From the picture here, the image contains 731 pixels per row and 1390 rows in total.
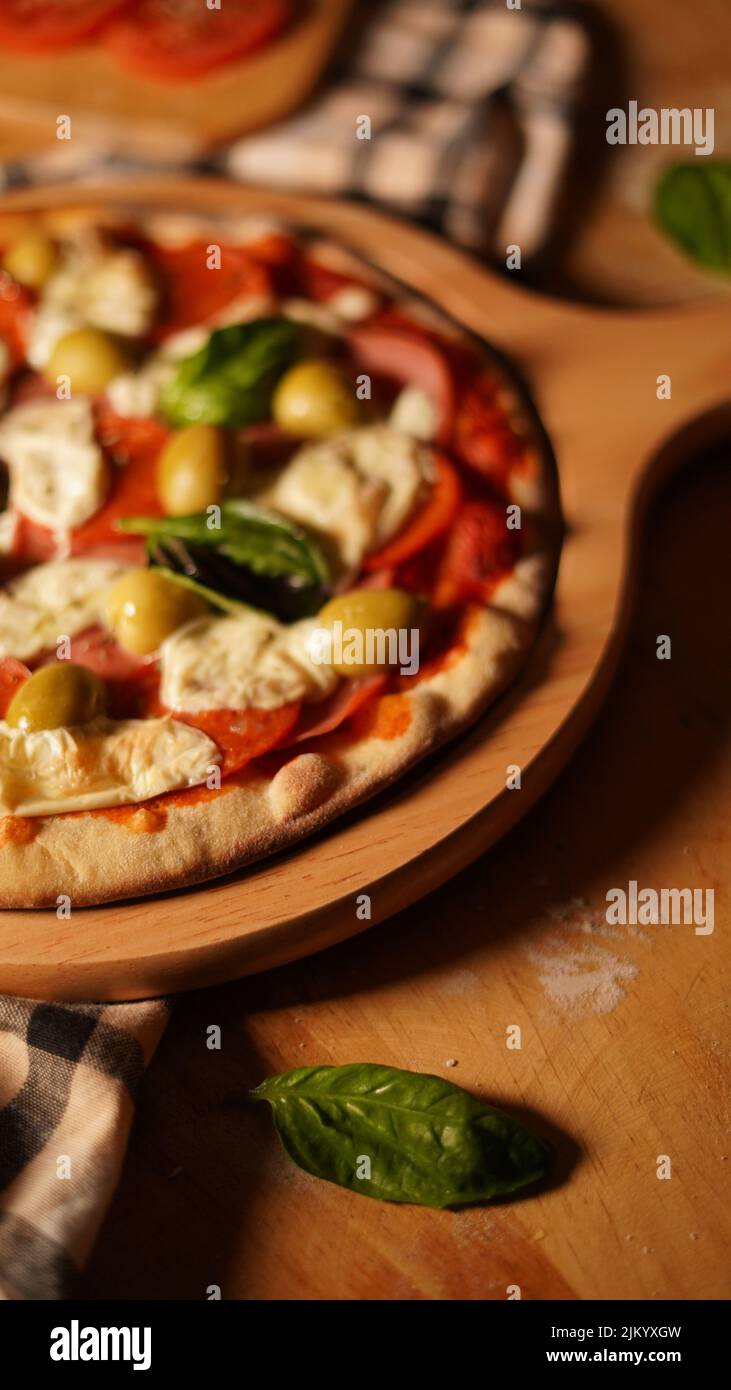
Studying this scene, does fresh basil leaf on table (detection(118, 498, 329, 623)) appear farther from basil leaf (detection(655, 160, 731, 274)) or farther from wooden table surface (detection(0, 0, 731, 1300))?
basil leaf (detection(655, 160, 731, 274))

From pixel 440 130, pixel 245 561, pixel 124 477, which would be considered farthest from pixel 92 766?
pixel 440 130

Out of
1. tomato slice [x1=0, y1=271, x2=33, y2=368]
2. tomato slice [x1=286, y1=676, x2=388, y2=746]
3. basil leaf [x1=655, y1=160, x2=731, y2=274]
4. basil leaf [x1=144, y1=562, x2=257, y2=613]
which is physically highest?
basil leaf [x1=655, y1=160, x2=731, y2=274]

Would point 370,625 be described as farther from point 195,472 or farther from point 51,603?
point 51,603

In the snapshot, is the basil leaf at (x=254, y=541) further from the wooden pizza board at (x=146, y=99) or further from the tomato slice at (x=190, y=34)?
the tomato slice at (x=190, y=34)

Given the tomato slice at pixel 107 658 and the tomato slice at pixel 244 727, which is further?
the tomato slice at pixel 107 658

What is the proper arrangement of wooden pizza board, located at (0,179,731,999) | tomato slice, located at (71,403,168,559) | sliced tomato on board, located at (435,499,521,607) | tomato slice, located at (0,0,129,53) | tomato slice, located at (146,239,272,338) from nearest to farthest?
wooden pizza board, located at (0,179,731,999), sliced tomato on board, located at (435,499,521,607), tomato slice, located at (71,403,168,559), tomato slice, located at (146,239,272,338), tomato slice, located at (0,0,129,53)

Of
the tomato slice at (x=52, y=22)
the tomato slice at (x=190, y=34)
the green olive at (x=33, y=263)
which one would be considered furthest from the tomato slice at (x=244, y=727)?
the tomato slice at (x=52, y=22)

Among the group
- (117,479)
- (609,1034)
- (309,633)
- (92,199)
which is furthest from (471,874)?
(92,199)

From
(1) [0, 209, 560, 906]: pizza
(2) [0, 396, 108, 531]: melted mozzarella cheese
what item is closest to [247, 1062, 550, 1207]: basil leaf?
(1) [0, 209, 560, 906]: pizza
